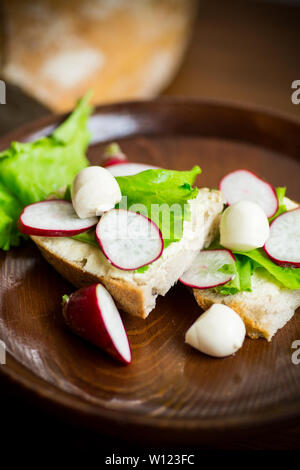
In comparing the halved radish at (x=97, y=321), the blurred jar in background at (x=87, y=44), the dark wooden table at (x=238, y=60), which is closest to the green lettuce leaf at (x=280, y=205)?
the halved radish at (x=97, y=321)

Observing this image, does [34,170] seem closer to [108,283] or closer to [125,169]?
[125,169]

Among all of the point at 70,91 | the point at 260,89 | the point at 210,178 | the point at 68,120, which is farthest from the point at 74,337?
the point at 260,89

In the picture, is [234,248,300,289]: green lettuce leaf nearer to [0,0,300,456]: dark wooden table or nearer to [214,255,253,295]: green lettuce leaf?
[214,255,253,295]: green lettuce leaf

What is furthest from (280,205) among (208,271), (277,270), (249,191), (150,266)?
(150,266)

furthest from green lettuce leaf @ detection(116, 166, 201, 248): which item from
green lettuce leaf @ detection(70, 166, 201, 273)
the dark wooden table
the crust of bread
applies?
the dark wooden table
